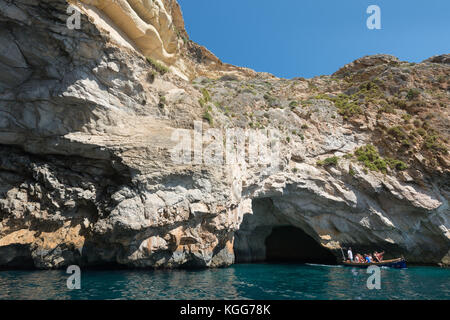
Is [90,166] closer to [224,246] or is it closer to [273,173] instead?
[224,246]

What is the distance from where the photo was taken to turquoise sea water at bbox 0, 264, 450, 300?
11961mm

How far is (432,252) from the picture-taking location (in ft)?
83.6

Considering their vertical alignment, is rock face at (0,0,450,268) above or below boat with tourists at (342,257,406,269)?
above

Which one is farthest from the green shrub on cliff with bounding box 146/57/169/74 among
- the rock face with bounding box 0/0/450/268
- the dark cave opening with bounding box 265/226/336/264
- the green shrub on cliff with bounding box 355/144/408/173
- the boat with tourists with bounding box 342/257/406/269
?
the dark cave opening with bounding box 265/226/336/264

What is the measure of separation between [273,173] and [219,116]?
707cm

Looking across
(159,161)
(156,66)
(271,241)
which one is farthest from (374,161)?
(156,66)

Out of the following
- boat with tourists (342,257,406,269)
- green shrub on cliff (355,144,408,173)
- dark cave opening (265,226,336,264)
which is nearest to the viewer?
boat with tourists (342,257,406,269)

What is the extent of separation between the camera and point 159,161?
19.1 m

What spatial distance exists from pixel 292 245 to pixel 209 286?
22416 mm

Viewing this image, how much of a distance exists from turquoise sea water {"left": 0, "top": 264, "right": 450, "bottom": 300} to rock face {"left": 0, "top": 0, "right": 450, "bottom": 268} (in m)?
2.83

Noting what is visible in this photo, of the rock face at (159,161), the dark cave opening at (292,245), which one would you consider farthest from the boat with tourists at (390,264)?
the dark cave opening at (292,245)

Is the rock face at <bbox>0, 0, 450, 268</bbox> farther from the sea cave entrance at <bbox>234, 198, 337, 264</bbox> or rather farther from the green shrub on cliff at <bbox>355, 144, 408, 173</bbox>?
the sea cave entrance at <bbox>234, 198, 337, 264</bbox>

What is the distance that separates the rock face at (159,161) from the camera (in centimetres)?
1734

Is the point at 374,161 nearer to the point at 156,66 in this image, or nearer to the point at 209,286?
the point at 209,286
